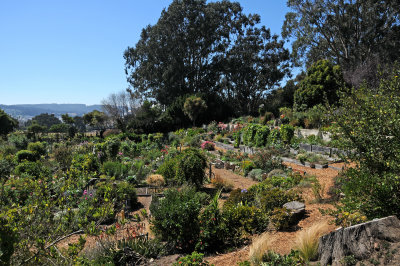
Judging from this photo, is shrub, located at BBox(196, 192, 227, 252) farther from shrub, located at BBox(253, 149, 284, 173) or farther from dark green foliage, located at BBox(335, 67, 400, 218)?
shrub, located at BBox(253, 149, 284, 173)

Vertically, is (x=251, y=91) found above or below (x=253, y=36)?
below

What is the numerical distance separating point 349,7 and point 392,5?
134 inches

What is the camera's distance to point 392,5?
24.1 metres

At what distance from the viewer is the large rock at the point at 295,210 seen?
5976 mm

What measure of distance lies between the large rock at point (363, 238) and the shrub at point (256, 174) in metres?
6.30

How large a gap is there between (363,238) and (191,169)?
554 cm

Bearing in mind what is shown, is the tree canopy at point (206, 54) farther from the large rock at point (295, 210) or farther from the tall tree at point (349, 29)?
the large rock at point (295, 210)

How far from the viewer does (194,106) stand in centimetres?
2564

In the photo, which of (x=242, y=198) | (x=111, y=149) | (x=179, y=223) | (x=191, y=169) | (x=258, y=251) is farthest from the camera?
(x=111, y=149)

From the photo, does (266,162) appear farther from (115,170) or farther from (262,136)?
(115,170)

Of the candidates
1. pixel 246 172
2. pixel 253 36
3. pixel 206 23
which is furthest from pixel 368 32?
pixel 246 172

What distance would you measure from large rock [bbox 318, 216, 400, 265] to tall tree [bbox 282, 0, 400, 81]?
24.5m

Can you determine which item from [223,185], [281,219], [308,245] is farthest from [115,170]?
[308,245]

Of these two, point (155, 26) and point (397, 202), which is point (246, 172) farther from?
point (155, 26)
